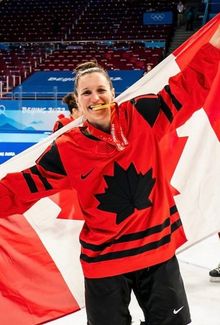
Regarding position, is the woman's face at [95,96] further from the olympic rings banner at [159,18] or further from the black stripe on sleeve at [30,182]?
the olympic rings banner at [159,18]

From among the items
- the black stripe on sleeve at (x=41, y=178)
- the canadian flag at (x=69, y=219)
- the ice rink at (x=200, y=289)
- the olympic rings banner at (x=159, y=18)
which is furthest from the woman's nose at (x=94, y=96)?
the olympic rings banner at (x=159, y=18)

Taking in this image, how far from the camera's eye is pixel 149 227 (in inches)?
59.4

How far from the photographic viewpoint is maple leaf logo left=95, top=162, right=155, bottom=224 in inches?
58.7

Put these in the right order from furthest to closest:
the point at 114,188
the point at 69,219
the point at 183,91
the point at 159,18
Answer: the point at 159,18 < the point at 69,219 < the point at 183,91 < the point at 114,188

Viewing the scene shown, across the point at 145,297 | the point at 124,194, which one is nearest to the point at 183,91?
the point at 124,194

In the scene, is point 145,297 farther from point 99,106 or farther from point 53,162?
point 99,106

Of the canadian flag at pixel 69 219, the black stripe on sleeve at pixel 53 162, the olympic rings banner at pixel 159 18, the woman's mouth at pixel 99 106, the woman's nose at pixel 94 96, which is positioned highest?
the woman's nose at pixel 94 96

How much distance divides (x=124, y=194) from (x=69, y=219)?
84 cm

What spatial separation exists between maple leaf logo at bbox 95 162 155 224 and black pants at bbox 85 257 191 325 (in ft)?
0.66

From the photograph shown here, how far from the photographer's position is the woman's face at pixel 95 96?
59.7 inches

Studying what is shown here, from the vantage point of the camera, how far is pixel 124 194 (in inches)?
59.0

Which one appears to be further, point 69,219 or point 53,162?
point 69,219

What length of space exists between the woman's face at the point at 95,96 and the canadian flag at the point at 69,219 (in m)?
0.41

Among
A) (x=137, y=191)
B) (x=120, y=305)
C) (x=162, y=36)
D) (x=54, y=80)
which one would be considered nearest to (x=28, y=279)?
(x=120, y=305)
